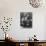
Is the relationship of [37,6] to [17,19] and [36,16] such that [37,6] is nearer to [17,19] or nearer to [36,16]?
[36,16]

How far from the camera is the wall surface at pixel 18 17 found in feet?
12.7

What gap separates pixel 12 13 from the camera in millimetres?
3887

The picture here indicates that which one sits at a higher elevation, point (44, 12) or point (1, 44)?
point (44, 12)

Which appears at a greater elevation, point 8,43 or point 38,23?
point 38,23

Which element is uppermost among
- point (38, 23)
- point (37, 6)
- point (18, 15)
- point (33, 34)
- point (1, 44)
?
point (37, 6)

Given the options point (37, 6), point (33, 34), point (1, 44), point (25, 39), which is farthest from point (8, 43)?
point (37, 6)

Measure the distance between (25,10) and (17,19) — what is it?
37 cm

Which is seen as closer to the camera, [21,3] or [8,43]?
[8,43]

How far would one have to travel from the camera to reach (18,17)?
153 inches

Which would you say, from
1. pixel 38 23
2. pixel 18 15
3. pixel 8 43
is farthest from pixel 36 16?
pixel 8 43

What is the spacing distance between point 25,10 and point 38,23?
574 millimetres

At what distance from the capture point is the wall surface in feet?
12.7

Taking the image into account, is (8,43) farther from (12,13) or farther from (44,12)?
(44,12)

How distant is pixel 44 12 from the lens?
155 inches
